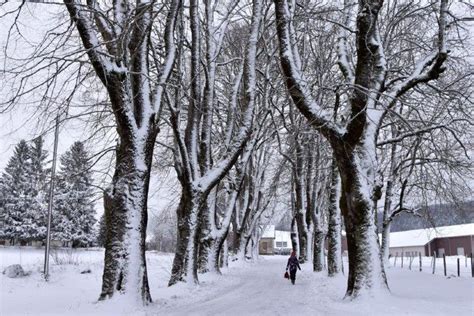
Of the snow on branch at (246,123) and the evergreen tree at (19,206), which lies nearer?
the snow on branch at (246,123)

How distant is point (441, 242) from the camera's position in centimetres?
7212

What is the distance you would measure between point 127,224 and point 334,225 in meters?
10.6

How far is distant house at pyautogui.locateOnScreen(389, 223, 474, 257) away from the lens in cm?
6656

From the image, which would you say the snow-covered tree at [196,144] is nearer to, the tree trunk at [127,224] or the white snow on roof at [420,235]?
the tree trunk at [127,224]

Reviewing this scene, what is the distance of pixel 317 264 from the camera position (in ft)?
76.8

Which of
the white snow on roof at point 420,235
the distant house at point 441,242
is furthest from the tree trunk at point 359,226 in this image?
the white snow on roof at point 420,235

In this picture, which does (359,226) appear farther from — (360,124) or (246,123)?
(246,123)

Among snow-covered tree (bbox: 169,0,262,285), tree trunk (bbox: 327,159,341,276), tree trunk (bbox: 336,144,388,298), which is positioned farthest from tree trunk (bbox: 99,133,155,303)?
tree trunk (bbox: 327,159,341,276)

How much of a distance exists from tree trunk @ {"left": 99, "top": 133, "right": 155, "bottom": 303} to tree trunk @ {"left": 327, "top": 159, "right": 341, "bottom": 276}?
30.6 ft

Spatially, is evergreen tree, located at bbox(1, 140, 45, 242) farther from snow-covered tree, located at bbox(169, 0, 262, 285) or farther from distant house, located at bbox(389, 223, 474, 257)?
distant house, located at bbox(389, 223, 474, 257)

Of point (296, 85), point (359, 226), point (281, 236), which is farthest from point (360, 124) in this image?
point (281, 236)

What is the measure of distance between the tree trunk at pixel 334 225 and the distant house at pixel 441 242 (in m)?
45.7

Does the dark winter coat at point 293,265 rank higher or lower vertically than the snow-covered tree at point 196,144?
lower

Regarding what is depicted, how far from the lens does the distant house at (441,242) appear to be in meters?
66.6
